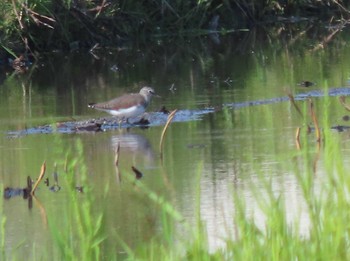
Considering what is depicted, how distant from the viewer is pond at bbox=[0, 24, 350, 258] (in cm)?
679

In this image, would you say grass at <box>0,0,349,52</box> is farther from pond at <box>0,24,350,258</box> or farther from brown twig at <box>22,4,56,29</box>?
pond at <box>0,24,350,258</box>

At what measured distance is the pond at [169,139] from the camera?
6785 millimetres

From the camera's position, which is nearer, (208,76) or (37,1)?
(208,76)

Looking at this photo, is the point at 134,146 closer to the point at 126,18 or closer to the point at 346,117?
the point at 346,117

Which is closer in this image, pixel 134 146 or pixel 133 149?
pixel 133 149

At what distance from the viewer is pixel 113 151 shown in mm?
9500

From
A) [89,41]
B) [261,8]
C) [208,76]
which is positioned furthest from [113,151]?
[261,8]

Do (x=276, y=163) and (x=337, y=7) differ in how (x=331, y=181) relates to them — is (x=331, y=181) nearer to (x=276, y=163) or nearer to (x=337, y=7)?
(x=276, y=163)

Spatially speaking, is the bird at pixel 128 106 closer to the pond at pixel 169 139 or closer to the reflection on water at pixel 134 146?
the pond at pixel 169 139

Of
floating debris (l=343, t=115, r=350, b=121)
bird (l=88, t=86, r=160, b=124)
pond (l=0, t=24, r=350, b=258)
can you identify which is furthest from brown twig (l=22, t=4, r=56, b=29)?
floating debris (l=343, t=115, r=350, b=121)

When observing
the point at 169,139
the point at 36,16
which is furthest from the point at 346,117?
the point at 36,16

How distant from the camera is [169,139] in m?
9.86

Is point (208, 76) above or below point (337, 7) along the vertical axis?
below

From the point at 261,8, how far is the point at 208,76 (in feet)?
35.3
